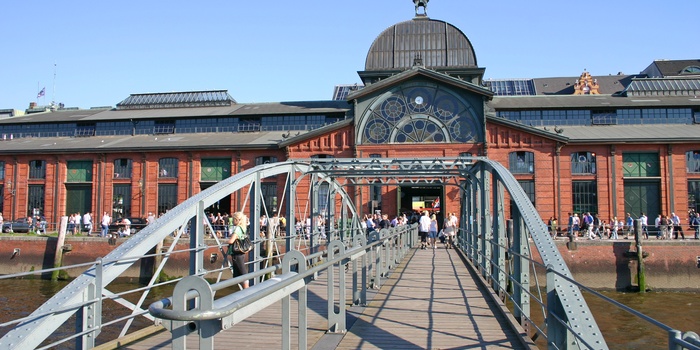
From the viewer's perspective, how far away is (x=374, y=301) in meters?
10.1

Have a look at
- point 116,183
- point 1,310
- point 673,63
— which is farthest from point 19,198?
point 673,63

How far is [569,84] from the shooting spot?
7338 centimetres

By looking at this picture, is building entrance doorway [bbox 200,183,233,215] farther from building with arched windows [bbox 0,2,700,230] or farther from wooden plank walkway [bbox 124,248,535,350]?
wooden plank walkway [bbox 124,248,535,350]

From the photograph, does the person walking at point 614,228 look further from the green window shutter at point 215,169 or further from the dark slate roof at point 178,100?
the dark slate roof at point 178,100

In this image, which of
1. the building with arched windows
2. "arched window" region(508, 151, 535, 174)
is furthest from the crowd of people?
"arched window" region(508, 151, 535, 174)

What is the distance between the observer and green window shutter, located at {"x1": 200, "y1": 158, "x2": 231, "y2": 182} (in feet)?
132

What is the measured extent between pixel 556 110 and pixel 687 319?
21340mm

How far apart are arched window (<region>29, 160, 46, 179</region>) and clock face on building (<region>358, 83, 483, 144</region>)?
2480 cm

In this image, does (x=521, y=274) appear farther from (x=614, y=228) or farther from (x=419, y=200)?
(x=419, y=200)

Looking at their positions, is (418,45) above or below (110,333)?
above

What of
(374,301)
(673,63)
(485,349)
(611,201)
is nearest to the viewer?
(485,349)

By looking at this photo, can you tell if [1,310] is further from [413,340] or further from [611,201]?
[611,201]

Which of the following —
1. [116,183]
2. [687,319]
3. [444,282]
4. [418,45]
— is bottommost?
[687,319]

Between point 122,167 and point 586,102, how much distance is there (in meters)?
32.0
